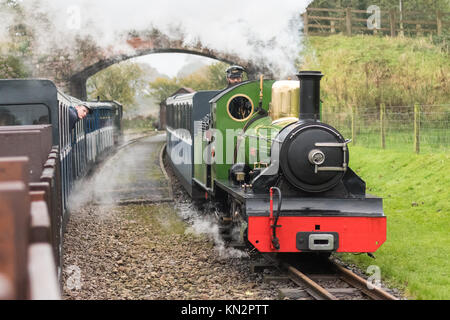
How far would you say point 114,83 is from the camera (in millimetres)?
54500

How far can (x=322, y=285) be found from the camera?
6363 mm

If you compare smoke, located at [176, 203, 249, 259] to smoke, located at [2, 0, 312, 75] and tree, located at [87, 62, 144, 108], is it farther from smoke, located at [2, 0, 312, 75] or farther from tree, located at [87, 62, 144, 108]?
tree, located at [87, 62, 144, 108]

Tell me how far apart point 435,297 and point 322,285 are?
1.23 m

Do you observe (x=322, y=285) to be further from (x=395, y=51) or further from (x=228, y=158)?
(x=395, y=51)

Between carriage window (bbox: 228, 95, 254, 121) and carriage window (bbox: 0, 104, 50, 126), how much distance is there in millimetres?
2694

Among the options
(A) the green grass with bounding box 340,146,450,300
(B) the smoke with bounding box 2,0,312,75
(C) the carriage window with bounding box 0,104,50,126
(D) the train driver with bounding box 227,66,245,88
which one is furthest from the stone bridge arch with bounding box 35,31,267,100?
(C) the carriage window with bounding box 0,104,50,126

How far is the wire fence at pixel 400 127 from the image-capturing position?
14094 mm

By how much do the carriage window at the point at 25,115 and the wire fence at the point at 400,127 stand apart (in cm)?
932

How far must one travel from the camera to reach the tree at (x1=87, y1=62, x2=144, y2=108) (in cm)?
5322

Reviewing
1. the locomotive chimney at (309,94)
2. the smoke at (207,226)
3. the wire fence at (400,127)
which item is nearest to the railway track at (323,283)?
the smoke at (207,226)

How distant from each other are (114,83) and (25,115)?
155 feet

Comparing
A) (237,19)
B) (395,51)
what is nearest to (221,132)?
(237,19)

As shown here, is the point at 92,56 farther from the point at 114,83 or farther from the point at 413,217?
the point at 114,83

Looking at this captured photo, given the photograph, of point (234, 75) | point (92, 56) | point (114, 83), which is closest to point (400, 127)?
point (234, 75)
